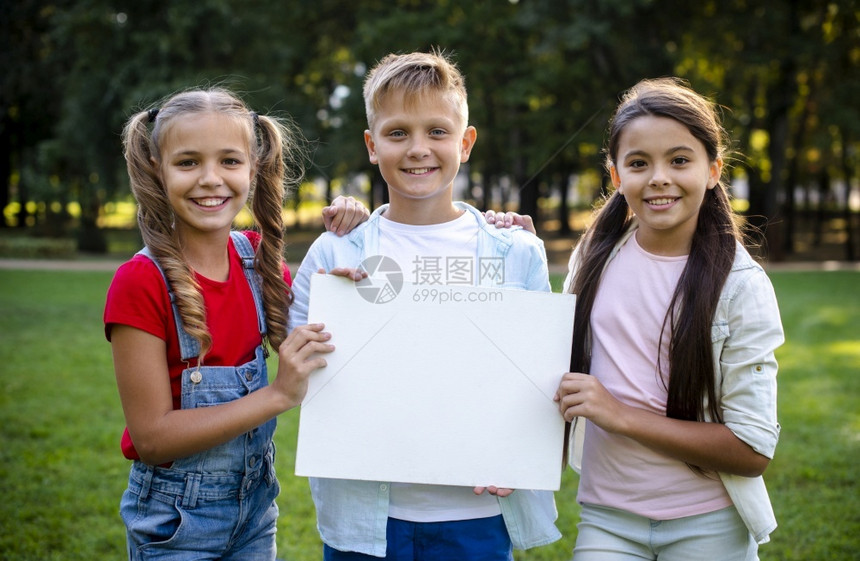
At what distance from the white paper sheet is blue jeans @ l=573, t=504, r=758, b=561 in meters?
0.27

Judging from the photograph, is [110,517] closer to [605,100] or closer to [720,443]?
[720,443]

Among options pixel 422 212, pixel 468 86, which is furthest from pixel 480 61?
pixel 422 212

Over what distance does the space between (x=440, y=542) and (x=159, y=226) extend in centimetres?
122

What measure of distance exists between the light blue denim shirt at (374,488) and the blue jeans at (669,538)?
14 centimetres

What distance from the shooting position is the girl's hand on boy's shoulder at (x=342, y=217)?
246 cm

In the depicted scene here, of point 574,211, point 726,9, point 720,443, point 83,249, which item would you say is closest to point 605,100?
point 726,9

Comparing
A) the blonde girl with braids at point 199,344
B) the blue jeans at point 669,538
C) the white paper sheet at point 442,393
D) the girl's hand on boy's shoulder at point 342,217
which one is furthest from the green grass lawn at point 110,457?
the girl's hand on boy's shoulder at point 342,217

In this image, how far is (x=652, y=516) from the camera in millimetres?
2215

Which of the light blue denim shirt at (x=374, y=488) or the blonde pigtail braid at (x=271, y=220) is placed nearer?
the light blue denim shirt at (x=374, y=488)

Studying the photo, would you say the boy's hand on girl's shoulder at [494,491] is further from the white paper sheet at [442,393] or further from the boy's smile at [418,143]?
the boy's smile at [418,143]

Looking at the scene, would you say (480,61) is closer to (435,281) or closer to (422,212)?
(422,212)

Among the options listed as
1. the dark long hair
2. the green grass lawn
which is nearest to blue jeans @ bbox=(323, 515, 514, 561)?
the dark long hair

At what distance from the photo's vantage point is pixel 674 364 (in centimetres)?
218

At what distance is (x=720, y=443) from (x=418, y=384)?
838 mm
